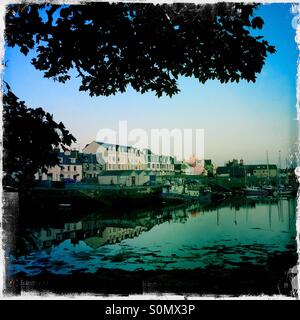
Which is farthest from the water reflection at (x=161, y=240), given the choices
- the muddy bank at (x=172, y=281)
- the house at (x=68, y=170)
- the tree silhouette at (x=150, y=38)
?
the tree silhouette at (x=150, y=38)

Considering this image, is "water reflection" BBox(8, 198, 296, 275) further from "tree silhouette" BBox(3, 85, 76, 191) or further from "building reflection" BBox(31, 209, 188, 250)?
"tree silhouette" BBox(3, 85, 76, 191)

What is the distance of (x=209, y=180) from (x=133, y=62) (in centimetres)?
431

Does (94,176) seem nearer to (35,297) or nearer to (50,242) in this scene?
(50,242)

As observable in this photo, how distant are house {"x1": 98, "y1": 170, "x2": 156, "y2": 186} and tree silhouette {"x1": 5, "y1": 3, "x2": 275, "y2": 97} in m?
2.99

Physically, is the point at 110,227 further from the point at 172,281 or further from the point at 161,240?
the point at 172,281

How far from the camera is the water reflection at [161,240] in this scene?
598cm

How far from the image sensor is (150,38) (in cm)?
436

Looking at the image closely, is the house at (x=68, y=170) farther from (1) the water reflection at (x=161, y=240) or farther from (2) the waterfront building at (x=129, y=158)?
(1) the water reflection at (x=161, y=240)

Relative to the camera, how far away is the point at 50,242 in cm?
704

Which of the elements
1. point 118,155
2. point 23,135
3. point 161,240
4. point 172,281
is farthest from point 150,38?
point 161,240

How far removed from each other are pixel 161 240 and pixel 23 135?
385 centimetres

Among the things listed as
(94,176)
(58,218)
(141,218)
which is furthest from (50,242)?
(141,218)

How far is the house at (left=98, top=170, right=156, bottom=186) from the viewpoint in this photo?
7320mm

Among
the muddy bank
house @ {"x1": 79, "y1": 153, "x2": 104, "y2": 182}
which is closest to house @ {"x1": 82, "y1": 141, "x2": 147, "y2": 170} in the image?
house @ {"x1": 79, "y1": 153, "x2": 104, "y2": 182}
